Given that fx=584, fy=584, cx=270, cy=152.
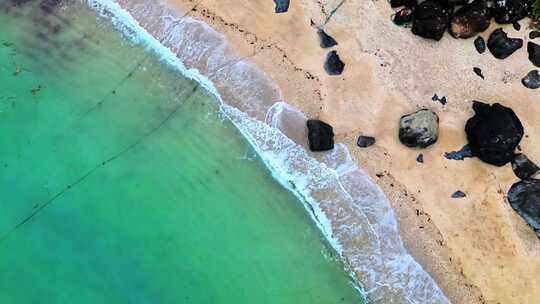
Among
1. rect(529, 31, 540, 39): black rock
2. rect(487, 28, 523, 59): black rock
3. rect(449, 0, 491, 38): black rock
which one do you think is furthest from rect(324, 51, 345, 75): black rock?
rect(529, 31, 540, 39): black rock

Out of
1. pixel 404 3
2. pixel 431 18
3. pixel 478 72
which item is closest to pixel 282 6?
pixel 404 3

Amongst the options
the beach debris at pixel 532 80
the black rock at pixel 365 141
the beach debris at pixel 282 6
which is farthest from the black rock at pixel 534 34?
the beach debris at pixel 282 6

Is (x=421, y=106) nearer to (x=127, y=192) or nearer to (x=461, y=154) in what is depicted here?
(x=461, y=154)

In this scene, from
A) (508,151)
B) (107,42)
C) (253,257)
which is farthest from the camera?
(107,42)

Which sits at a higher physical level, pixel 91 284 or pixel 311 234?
pixel 311 234

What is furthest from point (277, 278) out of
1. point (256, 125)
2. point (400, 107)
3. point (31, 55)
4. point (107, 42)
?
point (31, 55)

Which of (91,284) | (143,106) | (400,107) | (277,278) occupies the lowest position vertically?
(91,284)

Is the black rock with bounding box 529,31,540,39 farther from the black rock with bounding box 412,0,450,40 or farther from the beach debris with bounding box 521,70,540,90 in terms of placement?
the black rock with bounding box 412,0,450,40

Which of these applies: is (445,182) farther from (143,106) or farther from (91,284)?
(91,284)
